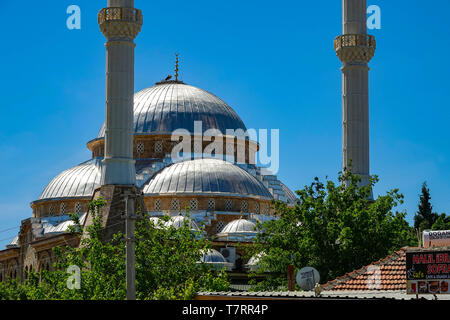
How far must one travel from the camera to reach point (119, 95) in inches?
1469

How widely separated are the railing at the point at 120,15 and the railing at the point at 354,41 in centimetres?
815

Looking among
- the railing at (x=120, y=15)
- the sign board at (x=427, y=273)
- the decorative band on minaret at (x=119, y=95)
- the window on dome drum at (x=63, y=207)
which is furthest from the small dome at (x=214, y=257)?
the sign board at (x=427, y=273)

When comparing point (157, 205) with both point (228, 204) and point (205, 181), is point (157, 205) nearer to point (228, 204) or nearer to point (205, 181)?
point (205, 181)

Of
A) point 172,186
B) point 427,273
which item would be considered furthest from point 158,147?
point 427,273

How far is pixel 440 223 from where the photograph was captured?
3984cm

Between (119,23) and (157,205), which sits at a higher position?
(119,23)

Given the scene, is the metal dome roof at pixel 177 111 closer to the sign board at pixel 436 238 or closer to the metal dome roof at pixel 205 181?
the metal dome roof at pixel 205 181

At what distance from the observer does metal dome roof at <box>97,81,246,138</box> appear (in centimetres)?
5741

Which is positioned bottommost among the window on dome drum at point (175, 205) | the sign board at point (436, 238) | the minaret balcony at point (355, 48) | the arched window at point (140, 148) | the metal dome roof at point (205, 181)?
the sign board at point (436, 238)

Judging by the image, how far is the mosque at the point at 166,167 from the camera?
3738cm

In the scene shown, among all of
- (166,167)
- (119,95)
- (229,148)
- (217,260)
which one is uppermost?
(229,148)

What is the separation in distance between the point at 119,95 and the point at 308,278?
48.4 feet
